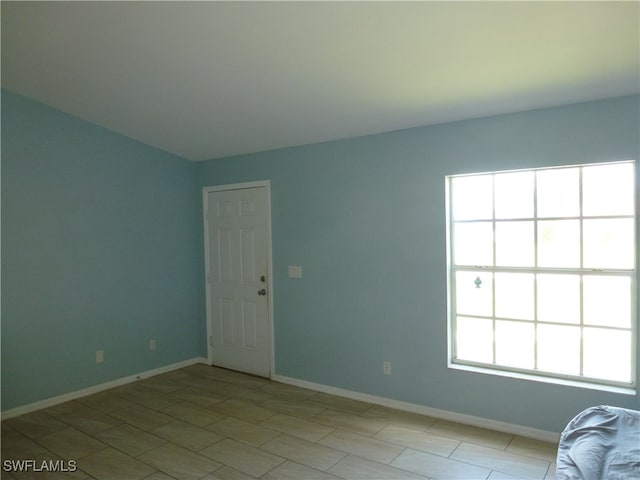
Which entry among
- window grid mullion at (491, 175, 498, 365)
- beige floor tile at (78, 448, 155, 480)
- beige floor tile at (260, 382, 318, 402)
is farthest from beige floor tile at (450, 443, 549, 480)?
beige floor tile at (78, 448, 155, 480)

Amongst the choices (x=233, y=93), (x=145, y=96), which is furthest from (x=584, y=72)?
(x=145, y=96)

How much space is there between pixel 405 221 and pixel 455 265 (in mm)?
535

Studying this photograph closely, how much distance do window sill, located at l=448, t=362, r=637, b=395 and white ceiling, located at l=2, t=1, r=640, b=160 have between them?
6.24ft

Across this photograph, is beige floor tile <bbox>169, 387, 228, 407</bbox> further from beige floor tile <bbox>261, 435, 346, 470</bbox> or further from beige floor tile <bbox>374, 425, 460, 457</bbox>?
beige floor tile <bbox>374, 425, 460, 457</bbox>

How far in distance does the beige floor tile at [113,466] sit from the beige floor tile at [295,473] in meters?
0.77

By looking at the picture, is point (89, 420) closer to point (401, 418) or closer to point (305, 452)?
point (305, 452)

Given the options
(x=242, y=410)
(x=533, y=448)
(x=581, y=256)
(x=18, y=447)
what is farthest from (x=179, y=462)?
(x=581, y=256)

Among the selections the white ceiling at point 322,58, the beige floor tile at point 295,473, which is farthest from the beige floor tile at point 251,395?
the white ceiling at point 322,58

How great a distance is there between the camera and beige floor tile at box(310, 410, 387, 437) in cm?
304

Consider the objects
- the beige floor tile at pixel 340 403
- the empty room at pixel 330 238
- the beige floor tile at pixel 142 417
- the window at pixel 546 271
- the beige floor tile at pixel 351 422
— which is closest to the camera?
the empty room at pixel 330 238

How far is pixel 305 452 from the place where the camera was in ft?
9.02

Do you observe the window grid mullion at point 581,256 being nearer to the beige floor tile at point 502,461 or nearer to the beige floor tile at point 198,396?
the beige floor tile at point 502,461

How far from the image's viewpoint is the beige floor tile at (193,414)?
10.7 feet

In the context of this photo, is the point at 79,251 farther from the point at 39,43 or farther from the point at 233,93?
the point at 233,93
